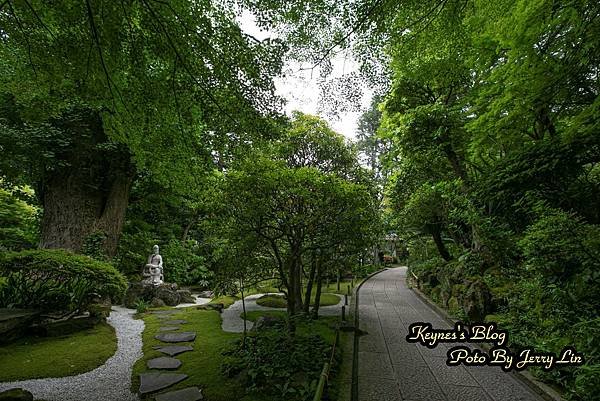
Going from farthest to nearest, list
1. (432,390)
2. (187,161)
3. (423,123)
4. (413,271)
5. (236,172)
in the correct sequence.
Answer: (413,271) → (423,123) → (236,172) → (187,161) → (432,390)

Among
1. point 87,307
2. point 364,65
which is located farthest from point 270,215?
point 87,307

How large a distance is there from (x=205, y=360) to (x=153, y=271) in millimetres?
7713

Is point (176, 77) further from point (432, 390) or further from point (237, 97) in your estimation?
point (432, 390)

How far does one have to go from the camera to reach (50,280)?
678 cm

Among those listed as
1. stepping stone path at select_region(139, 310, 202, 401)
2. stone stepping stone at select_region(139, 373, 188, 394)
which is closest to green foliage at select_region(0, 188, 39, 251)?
stepping stone path at select_region(139, 310, 202, 401)

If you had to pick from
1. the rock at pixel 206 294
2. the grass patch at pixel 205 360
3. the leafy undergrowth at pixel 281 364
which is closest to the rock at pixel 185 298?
the rock at pixel 206 294

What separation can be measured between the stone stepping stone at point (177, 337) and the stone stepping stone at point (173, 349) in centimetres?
36

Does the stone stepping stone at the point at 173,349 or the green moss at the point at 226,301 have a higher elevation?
the green moss at the point at 226,301

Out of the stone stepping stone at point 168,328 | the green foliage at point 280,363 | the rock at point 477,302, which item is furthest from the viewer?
the stone stepping stone at point 168,328

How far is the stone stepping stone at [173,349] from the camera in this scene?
5.74m

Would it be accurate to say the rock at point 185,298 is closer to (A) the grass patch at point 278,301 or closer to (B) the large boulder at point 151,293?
(B) the large boulder at point 151,293

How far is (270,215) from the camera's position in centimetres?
593

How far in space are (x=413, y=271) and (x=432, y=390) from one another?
14587 millimetres

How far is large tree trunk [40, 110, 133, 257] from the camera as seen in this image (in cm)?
945
